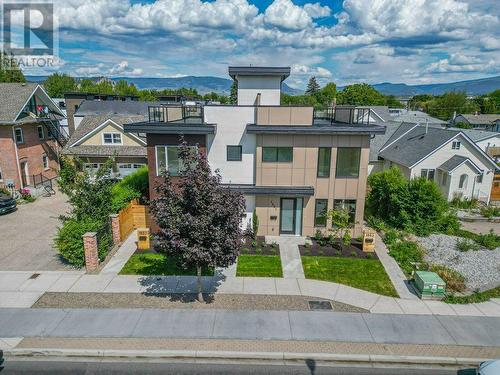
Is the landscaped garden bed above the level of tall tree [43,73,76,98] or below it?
below

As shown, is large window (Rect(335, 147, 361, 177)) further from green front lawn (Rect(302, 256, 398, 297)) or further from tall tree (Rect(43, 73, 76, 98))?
tall tree (Rect(43, 73, 76, 98))

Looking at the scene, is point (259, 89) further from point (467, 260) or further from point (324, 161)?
point (467, 260)

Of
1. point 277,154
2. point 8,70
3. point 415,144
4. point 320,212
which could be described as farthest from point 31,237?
point 8,70

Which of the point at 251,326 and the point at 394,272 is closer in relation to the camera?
the point at 251,326

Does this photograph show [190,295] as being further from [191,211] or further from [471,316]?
[471,316]

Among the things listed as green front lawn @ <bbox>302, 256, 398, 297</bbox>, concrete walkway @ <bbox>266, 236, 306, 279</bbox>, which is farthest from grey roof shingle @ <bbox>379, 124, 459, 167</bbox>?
green front lawn @ <bbox>302, 256, 398, 297</bbox>

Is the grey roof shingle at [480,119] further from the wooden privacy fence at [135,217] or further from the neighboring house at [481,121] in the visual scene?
the wooden privacy fence at [135,217]
